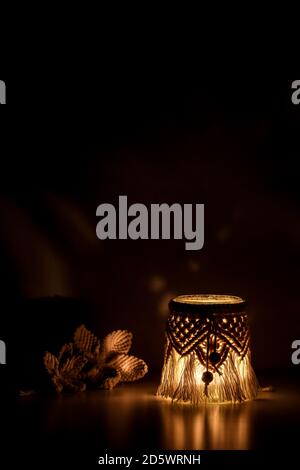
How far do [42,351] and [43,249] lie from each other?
241 mm

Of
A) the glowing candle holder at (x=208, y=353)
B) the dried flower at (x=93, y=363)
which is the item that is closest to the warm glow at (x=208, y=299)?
the glowing candle holder at (x=208, y=353)

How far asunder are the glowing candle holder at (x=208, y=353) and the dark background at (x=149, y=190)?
23 centimetres

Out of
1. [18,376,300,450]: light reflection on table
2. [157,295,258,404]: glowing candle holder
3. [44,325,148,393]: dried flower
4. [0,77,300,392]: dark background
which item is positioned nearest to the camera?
[18,376,300,450]: light reflection on table

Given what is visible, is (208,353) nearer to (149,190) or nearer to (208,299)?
(208,299)

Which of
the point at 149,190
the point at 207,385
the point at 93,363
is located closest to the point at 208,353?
the point at 207,385

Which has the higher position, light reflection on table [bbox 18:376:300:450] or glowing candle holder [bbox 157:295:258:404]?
glowing candle holder [bbox 157:295:258:404]

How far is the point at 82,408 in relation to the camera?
1.51 metres

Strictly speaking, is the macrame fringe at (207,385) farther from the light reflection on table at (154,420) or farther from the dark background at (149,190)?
the dark background at (149,190)

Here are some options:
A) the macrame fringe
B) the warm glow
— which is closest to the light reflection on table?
the macrame fringe

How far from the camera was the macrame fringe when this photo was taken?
151 cm

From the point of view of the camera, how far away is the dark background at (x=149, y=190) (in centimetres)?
173

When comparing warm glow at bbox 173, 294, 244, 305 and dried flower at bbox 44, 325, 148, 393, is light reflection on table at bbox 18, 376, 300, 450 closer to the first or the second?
dried flower at bbox 44, 325, 148, 393

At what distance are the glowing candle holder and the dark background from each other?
0.23 metres

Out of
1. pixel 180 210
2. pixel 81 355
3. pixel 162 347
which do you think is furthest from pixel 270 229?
pixel 81 355
